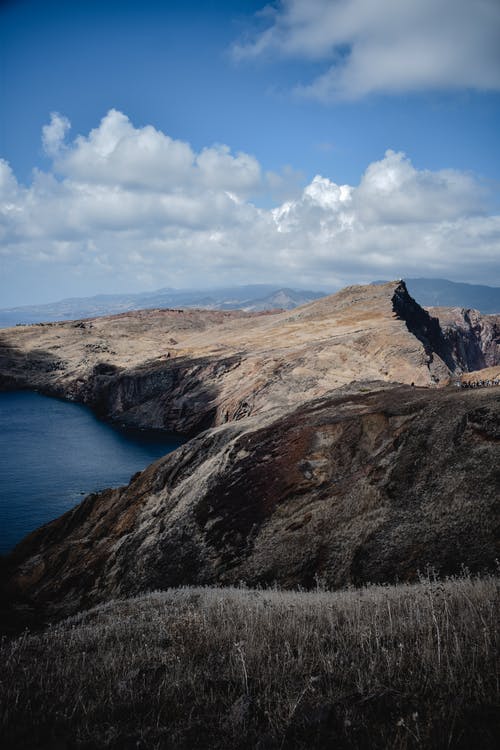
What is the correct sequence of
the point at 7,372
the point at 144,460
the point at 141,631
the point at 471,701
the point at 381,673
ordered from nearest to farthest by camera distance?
1. the point at 471,701
2. the point at 381,673
3. the point at 141,631
4. the point at 144,460
5. the point at 7,372

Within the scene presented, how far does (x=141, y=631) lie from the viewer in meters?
7.65

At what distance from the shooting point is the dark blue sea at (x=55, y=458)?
3788 centimetres

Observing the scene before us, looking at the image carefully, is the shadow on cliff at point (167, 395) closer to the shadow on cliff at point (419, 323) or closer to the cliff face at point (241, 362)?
the cliff face at point (241, 362)

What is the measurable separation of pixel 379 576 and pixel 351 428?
6554 millimetres

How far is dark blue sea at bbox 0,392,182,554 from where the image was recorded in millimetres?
37875

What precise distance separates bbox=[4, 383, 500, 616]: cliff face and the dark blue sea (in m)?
15.7

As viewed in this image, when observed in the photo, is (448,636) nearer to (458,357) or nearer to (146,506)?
(146,506)

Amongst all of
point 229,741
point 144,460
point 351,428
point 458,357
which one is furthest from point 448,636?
point 458,357

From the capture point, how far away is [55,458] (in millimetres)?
53656

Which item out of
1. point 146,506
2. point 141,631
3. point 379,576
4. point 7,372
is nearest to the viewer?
point 141,631

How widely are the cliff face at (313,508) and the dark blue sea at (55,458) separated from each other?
51.7 ft

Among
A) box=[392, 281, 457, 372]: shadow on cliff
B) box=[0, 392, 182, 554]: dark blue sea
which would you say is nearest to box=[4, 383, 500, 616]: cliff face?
box=[0, 392, 182, 554]: dark blue sea

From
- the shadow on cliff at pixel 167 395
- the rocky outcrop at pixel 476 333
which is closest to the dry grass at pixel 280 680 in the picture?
the shadow on cliff at pixel 167 395

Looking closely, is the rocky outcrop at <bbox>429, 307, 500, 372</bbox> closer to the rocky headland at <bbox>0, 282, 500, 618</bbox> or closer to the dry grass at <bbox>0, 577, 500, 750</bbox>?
the rocky headland at <bbox>0, 282, 500, 618</bbox>
